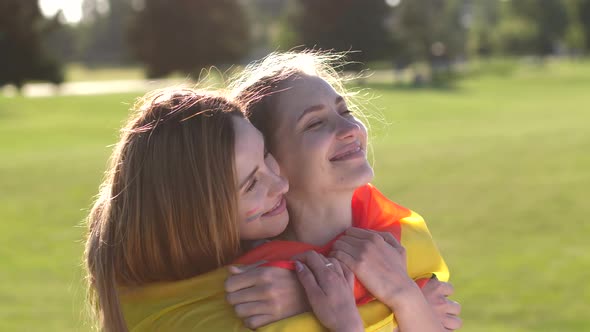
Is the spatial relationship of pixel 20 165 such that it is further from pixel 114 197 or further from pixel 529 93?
pixel 529 93

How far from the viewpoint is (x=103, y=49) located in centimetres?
10844

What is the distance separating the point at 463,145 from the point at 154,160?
1558cm

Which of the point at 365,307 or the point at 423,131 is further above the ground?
the point at 365,307

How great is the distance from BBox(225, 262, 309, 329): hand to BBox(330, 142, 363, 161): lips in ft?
1.42

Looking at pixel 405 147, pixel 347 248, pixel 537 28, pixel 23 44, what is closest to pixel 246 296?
pixel 347 248

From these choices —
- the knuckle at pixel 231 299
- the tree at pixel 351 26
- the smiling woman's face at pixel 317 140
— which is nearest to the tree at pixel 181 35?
the tree at pixel 351 26

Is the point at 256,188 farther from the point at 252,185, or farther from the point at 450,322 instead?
the point at 450,322

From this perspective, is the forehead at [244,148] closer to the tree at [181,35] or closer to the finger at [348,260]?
the finger at [348,260]

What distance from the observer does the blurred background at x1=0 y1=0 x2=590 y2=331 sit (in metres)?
8.35

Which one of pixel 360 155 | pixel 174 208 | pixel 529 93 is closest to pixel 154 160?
pixel 174 208

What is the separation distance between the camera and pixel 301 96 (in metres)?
2.79

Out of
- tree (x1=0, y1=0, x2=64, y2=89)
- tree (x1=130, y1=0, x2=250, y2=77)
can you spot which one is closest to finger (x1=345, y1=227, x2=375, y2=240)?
tree (x1=0, y1=0, x2=64, y2=89)

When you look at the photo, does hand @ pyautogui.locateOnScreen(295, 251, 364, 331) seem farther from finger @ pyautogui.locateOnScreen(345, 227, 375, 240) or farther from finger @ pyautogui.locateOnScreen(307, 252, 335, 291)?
finger @ pyautogui.locateOnScreen(345, 227, 375, 240)

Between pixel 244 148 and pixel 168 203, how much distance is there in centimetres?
26
